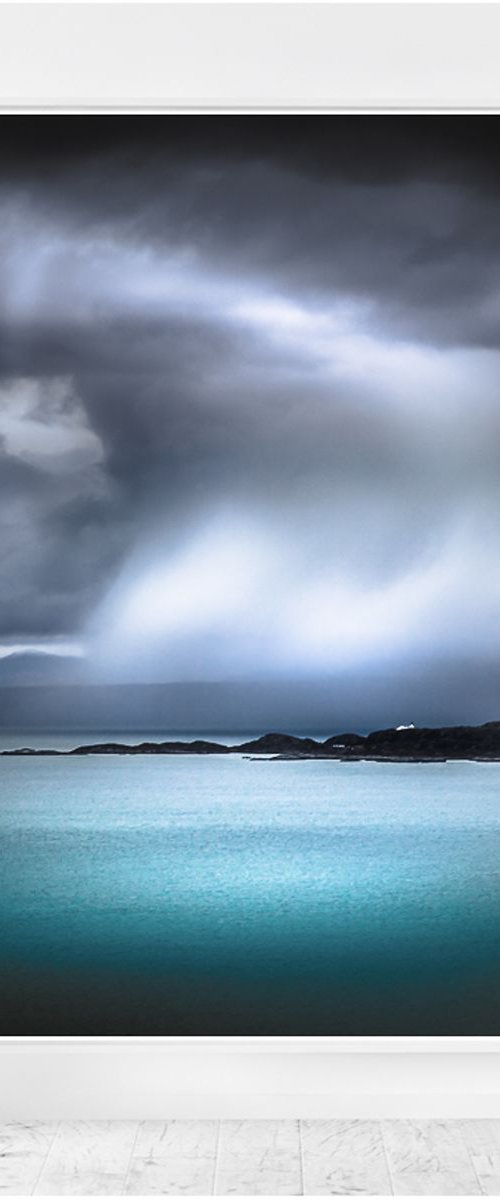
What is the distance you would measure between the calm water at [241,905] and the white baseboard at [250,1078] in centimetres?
5

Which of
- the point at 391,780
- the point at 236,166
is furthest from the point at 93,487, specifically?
the point at 391,780

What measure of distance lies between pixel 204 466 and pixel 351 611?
0.54 meters

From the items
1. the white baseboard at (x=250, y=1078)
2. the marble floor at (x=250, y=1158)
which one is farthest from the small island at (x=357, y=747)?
the marble floor at (x=250, y=1158)

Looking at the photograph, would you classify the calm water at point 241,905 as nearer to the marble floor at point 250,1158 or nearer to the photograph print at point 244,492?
the photograph print at point 244,492

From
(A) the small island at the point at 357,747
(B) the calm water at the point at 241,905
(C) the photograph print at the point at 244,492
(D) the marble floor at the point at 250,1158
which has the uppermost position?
(C) the photograph print at the point at 244,492

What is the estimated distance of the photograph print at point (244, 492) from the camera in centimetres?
289

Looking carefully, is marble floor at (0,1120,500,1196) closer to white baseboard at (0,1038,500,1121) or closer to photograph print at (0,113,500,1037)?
white baseboard at (0,1038,500,1121)

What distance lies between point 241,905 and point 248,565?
2.88 feet

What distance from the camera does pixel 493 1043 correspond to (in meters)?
2.79

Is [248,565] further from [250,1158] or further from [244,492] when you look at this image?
[250,1158]

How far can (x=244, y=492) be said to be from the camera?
9.56 ft

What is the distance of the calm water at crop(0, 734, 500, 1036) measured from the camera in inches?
111

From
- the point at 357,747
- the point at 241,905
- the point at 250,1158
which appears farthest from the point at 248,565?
the point at 250,1158

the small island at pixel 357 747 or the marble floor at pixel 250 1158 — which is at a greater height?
the small island at pixel 357 747
